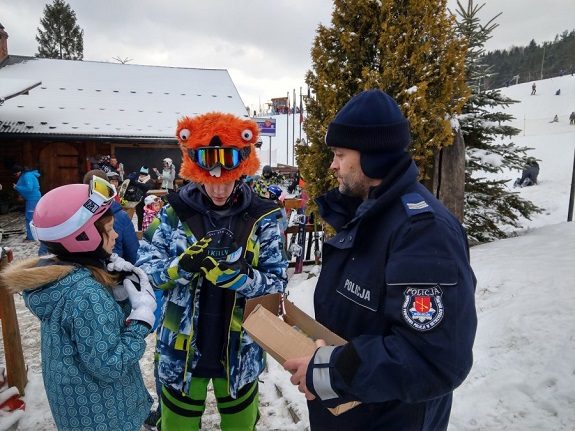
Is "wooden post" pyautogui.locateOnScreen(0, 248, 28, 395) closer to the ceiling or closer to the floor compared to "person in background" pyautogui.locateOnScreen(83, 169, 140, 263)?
closer to the floor

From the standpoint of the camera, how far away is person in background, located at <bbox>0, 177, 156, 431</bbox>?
1767 mm

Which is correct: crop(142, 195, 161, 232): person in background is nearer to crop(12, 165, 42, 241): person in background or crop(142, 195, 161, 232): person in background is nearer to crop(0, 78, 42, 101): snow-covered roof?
crop(12, 165, 42, 241): person in background

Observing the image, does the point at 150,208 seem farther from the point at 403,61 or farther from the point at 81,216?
the point at 81,216

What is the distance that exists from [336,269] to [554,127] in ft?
130

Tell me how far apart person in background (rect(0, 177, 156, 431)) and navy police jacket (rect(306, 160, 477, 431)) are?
3.46 feet

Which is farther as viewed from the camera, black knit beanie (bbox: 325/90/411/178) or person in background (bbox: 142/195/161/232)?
person in background (bbox: 142/195/161/232)

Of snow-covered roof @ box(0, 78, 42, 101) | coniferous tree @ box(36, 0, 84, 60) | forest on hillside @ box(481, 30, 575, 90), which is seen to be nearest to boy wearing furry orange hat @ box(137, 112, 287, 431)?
snow-covered roof @ box(0, 78, 42, 101)

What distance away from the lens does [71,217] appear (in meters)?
1.82

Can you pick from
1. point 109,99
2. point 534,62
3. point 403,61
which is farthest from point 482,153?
point 534,62

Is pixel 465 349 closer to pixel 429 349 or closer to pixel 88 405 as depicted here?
pixel 429 349

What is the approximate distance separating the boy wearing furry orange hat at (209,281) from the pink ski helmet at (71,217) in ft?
1.54

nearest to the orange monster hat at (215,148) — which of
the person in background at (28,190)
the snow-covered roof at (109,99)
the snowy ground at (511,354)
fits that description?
the snowy ground at (511,354)

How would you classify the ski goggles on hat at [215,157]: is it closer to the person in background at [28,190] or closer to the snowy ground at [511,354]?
the snowy ground at [511,354]

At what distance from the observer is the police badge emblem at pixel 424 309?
116 centimetres
